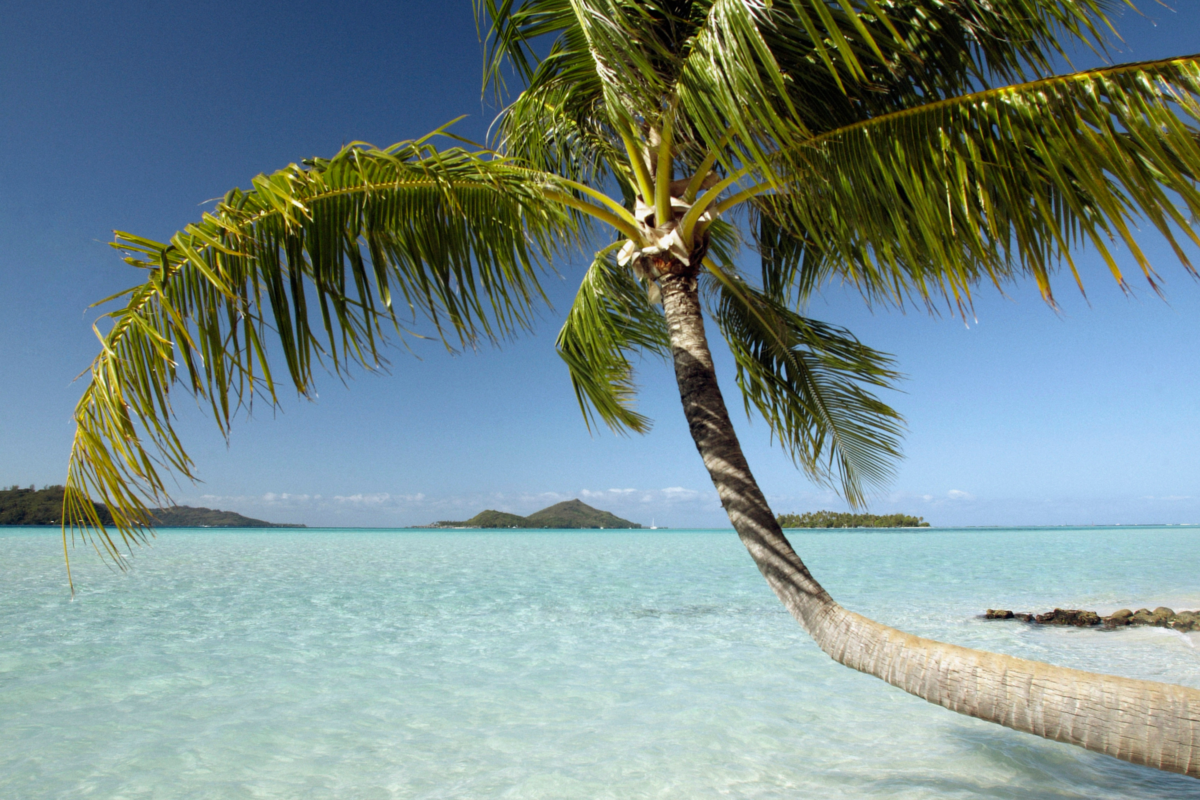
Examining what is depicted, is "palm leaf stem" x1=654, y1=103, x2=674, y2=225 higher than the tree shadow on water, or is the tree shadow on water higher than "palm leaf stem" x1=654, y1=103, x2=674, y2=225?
"palm leaf stem" x1=654, y1=103, x2=674, y2=225

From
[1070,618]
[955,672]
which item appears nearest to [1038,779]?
[955,672]

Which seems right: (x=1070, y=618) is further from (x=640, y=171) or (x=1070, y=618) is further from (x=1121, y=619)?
(x=640, y=171)

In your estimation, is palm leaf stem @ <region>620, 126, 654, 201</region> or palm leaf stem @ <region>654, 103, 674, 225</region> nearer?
palm leaf stem @ <region>654, 103, 674, 225</region>

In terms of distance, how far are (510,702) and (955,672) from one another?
13.2 ft

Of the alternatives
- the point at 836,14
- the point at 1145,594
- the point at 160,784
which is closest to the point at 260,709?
the point at 160,784

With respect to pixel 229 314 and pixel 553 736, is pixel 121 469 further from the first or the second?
pixel 553 736

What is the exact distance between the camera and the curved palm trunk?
1.25m

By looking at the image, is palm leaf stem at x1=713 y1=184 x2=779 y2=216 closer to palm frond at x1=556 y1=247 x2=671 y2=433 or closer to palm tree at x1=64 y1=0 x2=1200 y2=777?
palm tree at x1=64 y1=0 x2=1200 y2=777

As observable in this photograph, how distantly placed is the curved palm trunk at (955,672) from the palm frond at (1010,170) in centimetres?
81

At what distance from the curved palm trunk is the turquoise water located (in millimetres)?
1931

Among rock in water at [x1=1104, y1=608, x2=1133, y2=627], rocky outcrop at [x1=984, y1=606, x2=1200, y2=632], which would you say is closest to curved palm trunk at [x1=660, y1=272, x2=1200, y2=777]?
rocky outcrop at [x1=984, y1=606, x2=1200, y2=632]

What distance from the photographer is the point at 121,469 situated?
1.85 metres

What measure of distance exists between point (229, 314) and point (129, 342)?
27 cm

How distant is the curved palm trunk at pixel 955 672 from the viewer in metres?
1.25
